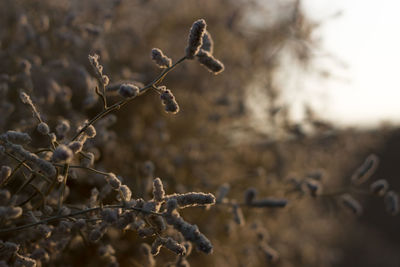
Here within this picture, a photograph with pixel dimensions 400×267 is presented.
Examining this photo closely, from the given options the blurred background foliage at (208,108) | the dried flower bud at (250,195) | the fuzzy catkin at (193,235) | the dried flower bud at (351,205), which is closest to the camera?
the fuzzy catkin at (193,235)

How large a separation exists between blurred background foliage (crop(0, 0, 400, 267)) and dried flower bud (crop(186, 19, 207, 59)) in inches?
49.8

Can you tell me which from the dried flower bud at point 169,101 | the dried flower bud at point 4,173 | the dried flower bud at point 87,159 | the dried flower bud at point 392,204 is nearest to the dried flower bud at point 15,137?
the dried flower bud at point 4,173

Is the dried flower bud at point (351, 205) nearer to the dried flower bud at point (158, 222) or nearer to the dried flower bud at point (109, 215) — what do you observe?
the dried flower bud at point (158, 222)

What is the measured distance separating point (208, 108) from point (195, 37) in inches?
104

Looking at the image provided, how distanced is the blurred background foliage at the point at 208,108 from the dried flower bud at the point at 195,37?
1264mm

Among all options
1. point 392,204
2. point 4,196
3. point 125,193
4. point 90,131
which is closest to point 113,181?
point 125,193

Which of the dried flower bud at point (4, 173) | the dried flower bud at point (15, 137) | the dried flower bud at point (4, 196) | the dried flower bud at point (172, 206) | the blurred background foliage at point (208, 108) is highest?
the blurred background foliage at point (208, 108)

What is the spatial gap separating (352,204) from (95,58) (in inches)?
56.0

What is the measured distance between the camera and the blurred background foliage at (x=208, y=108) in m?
2.52

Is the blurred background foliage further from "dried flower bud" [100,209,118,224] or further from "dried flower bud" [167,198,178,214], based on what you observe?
"dried flower bud" [167,198,178,214]

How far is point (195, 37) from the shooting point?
3.49 ft

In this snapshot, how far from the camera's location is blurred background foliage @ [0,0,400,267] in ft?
8.27

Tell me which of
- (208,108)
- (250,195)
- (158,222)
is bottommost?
(158,222)

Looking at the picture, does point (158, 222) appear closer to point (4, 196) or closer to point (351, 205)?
point (4, 196)
